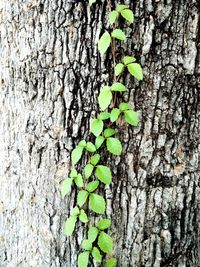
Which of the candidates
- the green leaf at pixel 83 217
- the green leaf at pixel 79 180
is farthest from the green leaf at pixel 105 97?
the green leaf at pixel 83 217

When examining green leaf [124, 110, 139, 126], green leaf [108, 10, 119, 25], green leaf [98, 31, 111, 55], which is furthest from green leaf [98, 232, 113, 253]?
green leaf [108, 10, 119, 25]

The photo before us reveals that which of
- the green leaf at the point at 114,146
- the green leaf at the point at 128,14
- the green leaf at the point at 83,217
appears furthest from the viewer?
the green leaf at the point at 83,217

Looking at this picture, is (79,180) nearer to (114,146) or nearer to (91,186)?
(91,186)

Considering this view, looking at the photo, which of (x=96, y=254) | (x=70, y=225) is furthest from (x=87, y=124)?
(x=96, y=254)

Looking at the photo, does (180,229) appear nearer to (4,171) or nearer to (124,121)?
(124,121)

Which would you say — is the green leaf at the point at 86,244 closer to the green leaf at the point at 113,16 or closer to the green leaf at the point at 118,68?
the green leaf at the point at 118,68

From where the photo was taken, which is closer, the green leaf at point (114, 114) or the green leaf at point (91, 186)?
the green leaf at point (114, 114)

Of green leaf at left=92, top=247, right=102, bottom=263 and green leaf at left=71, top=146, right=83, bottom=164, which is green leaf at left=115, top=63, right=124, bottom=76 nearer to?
green leaf at left=71, top=146, right=83, bottom=164
